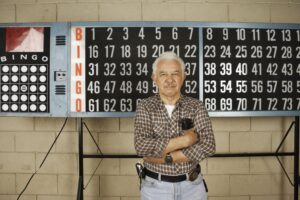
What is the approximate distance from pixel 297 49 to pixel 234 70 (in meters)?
0.55

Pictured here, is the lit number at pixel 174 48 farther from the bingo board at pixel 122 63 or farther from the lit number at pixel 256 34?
the lit number at pixel 256 34

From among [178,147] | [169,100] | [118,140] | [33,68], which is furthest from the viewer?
[118,140]

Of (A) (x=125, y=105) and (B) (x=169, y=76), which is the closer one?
(B) (x=169, y=76)

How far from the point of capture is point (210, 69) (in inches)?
86.5

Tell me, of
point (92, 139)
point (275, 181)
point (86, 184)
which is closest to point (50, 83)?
point (92, 139)

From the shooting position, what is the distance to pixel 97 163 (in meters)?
2.62

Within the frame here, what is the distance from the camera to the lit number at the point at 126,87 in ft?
7.14

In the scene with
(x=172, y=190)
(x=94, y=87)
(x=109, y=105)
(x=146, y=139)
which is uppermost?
(x=94, y=87)

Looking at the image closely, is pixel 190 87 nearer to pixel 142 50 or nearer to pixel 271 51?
pixel 142 50

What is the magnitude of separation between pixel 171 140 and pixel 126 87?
84cm

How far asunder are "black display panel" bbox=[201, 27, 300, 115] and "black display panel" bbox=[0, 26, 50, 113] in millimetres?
1288

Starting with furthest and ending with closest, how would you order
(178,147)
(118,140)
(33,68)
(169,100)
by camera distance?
(118,140)
(33,68)
(169,100)
(178,147)

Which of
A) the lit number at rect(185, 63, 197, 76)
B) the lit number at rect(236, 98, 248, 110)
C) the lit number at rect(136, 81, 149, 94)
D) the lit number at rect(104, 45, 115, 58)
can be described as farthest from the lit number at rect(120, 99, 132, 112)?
the lit number at rect(236, 98, 248, 110)

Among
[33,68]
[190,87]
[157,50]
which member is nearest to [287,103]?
[190,87]
